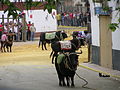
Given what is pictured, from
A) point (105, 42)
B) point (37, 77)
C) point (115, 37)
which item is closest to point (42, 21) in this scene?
point (105, 42)

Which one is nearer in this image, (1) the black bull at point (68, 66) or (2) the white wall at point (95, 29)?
(1) the black bull at point (68, 66)

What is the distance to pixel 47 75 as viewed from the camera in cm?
1711

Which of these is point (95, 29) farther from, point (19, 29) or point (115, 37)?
point (19, 29)

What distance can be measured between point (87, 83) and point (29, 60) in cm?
895

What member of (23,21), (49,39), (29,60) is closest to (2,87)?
(29,60)

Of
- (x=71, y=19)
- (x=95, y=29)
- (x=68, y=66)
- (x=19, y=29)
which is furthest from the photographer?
(x=71, y=19)

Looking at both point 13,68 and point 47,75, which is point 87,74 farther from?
point 13,68

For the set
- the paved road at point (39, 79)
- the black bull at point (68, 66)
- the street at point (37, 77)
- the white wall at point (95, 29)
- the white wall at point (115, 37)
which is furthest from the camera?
the white wall at point (95, 29)

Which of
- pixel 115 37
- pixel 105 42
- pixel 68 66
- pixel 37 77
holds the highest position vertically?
pixel 115 37

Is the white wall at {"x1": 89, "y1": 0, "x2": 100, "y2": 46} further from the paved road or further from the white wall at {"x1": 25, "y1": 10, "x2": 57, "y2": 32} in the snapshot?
the white wall at {"x1": 25, "y1": 10, "x2": 57, "y2": 32}

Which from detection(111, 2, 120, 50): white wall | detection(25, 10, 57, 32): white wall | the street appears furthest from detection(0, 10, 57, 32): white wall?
detection(111, 2, 120, 50): white wall

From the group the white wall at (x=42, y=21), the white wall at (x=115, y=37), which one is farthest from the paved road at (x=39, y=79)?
the white wall at (x=42, y=21)

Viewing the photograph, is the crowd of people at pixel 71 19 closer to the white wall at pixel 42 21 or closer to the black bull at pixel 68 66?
the white wall at pixel 42 21

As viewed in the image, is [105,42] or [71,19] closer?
[105,42]
